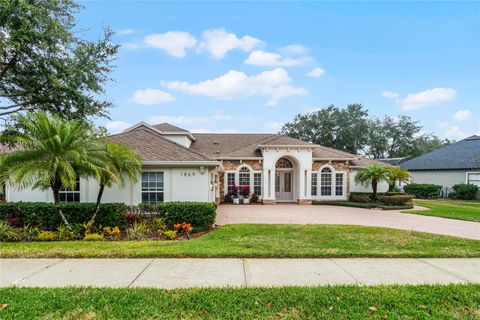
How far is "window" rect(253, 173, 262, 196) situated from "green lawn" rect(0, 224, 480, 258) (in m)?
11.2

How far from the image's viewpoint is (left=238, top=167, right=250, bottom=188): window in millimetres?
20078

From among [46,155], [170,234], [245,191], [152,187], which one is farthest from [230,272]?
[245,191]

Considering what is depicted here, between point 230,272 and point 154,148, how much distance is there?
866 cm

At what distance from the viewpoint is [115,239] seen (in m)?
8.15

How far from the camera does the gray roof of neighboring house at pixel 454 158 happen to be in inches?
1025

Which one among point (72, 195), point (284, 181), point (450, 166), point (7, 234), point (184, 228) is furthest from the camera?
point (450, 166)

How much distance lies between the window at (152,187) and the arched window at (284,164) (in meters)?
11.6

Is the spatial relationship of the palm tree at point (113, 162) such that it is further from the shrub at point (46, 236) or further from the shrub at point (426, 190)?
the shrub at point (426, 190)

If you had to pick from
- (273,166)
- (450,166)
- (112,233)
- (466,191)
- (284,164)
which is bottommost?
(466,191)

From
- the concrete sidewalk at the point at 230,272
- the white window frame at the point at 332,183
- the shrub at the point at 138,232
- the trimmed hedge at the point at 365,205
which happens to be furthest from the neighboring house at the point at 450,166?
the shrub at the point at 138,232

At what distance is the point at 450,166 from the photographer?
26.8 m

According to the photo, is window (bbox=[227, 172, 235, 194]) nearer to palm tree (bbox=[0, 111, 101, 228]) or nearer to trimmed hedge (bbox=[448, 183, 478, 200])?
palm tree (bbox=[0, 111, 101, 228])

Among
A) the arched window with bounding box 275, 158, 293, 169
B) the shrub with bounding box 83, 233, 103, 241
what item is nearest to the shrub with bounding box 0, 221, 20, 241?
the shrub with bounding box 83, 233, 103, 241

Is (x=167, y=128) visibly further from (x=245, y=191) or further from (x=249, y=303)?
(x=249, y=303)
